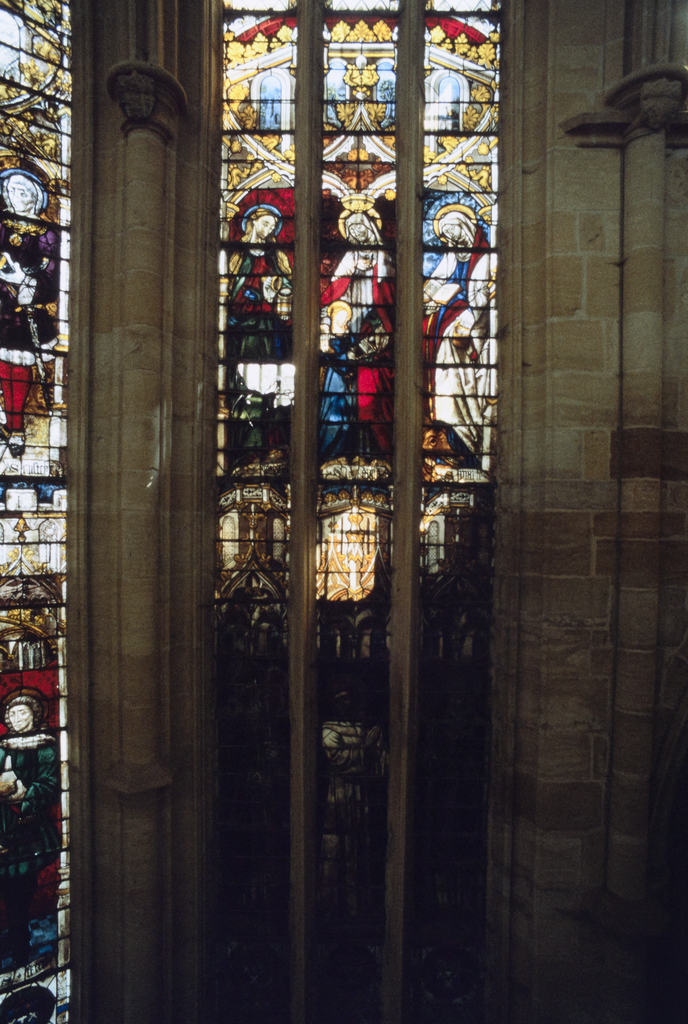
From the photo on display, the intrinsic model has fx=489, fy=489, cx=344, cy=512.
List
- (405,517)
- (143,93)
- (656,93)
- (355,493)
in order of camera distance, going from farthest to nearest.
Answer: (355,493) < (405,517) < (143,93) < (656,93)

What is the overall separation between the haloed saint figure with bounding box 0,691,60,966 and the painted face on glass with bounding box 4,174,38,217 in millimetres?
3271

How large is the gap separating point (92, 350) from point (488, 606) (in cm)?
324

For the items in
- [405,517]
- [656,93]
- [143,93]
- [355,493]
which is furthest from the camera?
[355,493]

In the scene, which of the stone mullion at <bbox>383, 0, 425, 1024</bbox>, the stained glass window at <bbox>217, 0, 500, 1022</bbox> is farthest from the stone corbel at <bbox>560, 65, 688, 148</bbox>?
the stone mullion at <bbox>383, 0, 425, 1024</bbox>

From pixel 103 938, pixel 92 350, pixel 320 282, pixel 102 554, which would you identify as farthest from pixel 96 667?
pixel 320 282

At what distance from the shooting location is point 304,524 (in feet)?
11.1

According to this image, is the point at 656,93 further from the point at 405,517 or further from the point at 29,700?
the point at 29,700

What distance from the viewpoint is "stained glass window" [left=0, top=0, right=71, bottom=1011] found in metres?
3.28

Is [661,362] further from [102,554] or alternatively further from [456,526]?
[102,554]

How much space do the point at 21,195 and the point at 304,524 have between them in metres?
2.93

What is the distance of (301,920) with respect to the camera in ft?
11.0

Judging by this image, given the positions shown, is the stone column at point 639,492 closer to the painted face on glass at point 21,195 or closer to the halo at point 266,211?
the halo at point 266,211

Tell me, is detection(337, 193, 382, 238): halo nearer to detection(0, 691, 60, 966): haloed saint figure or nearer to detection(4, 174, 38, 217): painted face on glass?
detection(4, 174, 38, 217): painted face on glass

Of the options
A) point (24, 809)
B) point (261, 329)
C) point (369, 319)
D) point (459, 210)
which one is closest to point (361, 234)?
point (369, 319)
